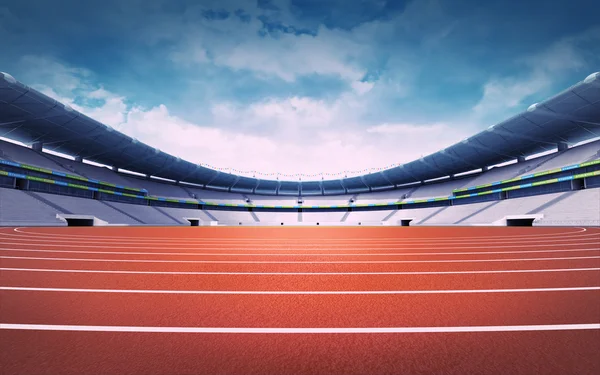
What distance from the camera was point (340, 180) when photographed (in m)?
54.9

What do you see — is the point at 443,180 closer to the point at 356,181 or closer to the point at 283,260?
the point at 356,181

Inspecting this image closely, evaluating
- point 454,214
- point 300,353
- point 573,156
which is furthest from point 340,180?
point 300,353

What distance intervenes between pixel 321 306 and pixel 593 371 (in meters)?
1.84

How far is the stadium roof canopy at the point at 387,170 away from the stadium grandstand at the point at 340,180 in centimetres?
11

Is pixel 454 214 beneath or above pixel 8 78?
beneath

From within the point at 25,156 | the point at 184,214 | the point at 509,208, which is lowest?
the point at 184,214

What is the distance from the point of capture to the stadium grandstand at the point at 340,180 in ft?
73.2

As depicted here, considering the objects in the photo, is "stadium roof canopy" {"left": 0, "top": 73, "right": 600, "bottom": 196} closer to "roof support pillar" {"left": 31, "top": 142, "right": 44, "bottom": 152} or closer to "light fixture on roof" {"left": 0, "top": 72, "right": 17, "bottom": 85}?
"light fixture on roof" {"left": 0, "top": 72, "right": 17, "bottom": 85}

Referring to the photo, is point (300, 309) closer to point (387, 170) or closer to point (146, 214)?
point (146, 214)

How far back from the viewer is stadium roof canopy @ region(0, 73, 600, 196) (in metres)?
21.0

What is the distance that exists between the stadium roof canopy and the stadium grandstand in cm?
11

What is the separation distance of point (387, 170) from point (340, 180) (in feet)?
36.2

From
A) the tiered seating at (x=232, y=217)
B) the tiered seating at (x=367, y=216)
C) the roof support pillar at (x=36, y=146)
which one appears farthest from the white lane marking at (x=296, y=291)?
the tiered seating at (x=367, y=216)

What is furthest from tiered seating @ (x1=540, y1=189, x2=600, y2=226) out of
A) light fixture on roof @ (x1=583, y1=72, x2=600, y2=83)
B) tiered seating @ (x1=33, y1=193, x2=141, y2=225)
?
tiered seating @ (x1=33, y1=193, x2=141, y2=225)
